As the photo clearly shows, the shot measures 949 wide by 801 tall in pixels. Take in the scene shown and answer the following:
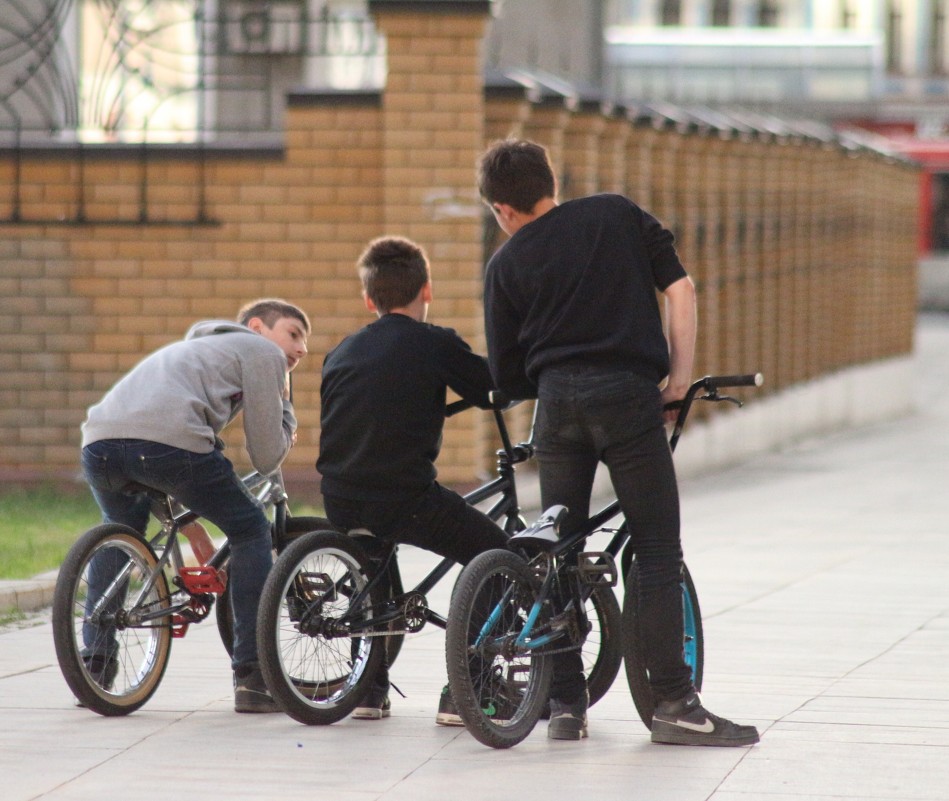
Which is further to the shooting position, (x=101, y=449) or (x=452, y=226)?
(x=452, y=226)

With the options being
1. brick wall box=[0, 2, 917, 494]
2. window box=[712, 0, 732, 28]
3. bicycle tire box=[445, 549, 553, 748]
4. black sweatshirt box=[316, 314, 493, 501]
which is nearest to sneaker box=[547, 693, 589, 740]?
bicycle tire box=[445, 549, 553, 748]

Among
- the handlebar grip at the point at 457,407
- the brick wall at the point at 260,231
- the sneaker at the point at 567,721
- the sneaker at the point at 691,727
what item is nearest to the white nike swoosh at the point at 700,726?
the sneaker at the point at 691,727

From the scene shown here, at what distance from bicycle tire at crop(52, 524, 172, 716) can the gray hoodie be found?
0.33 metres

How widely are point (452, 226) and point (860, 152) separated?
1701cm

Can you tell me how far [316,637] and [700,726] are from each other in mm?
1146

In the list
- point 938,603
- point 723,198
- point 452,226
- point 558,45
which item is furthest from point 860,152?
point 938,603

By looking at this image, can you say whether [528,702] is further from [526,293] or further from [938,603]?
[938,603]

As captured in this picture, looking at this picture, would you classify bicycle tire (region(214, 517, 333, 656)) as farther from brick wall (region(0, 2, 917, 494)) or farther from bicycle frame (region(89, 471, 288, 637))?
brick wall (region(0, 2, 917, 494))

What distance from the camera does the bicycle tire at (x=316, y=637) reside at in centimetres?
599

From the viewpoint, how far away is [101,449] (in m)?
6.43

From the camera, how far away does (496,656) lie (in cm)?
587

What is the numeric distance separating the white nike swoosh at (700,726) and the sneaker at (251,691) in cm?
135

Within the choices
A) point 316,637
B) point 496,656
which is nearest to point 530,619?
point 496,656

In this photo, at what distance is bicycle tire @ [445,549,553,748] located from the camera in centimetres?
570
